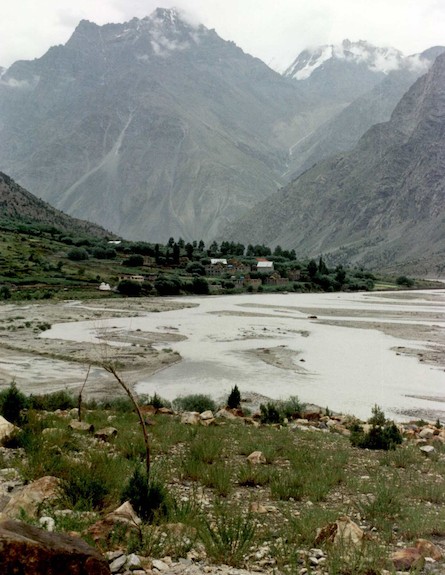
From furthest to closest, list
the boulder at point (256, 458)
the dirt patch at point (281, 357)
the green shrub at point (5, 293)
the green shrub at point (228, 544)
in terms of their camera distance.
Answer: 1. the green shrub at point (5, 293)
2. the dirt patch at point (281, 357)
3. the boulder at point (256, 458)
4. the green shrub at point (228, 544)

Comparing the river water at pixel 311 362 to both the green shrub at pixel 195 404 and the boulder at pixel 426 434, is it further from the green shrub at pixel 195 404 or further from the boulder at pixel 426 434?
the boulder at pixel 426 434

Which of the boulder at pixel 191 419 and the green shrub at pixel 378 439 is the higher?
the green shrub at pixel 378 439

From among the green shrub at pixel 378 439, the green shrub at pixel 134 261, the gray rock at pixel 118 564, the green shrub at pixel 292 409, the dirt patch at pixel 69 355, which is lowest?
the dirt patch at pixel 69 355

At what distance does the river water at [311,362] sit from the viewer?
28281 millimetres

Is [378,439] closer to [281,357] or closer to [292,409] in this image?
[292,409]

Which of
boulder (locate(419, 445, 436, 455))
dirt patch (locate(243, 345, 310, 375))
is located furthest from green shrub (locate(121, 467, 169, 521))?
dirt patch (locate(243, 345, 310, 375))

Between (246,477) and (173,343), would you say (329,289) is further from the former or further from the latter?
(246,477)

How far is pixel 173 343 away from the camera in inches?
1876

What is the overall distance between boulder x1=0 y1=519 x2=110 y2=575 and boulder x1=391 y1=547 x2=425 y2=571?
3590mm

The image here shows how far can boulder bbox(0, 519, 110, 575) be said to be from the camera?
434 centimetres

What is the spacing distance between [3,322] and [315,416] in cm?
4776

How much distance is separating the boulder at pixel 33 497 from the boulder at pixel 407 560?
15.7 ft

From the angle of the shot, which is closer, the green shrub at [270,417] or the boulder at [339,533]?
the boulder at [339,533]

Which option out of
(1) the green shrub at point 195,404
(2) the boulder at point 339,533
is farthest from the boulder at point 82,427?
(1) the green shrub at point 195,404
